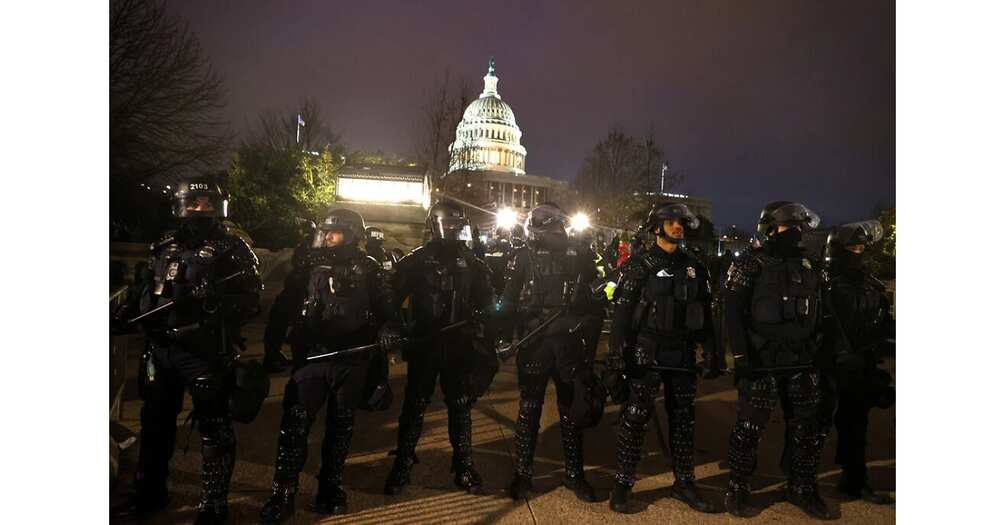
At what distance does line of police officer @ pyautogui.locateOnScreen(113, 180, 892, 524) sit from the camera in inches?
155

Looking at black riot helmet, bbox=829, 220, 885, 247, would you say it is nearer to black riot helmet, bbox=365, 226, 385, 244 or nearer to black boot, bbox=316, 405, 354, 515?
black boot, bbox=316, 405, 354, 515

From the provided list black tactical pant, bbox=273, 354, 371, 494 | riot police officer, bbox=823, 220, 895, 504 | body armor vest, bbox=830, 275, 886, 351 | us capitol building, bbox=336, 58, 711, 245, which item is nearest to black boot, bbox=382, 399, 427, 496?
black tactical pant, bbox=273, 354, 371, 494

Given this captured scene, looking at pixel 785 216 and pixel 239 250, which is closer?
pixel 239 250

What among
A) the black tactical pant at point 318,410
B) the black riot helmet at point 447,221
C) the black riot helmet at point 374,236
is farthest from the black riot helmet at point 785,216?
the black riot helmet at point 374,236

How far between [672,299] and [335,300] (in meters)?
2.62

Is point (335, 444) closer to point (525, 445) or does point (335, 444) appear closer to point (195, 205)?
point (525, 445)

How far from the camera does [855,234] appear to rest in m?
4.77

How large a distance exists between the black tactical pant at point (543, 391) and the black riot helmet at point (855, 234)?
248 centimetres

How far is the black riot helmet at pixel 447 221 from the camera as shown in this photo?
4.69 meters

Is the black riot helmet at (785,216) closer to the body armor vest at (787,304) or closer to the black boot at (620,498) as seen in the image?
the body armor vest at (787,304)

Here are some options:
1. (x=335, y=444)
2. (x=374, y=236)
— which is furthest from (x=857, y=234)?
(x=374, y=236)

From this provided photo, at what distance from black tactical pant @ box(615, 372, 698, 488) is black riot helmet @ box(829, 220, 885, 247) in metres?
1.92

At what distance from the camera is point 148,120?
6176mm
